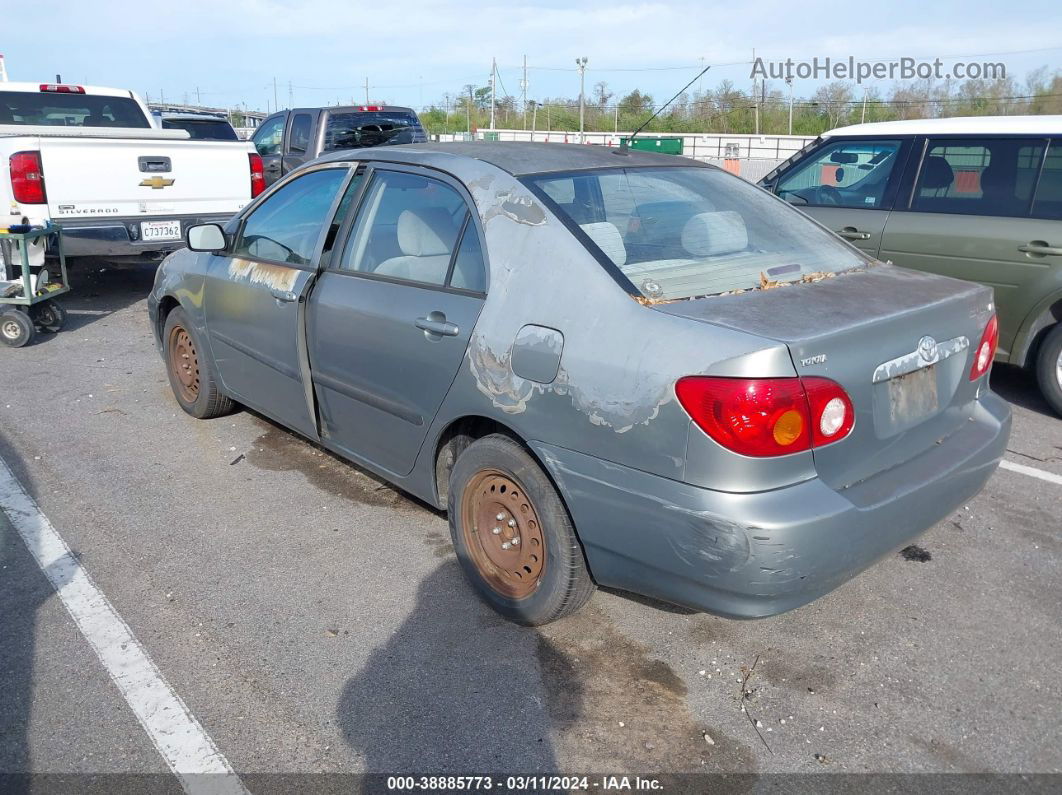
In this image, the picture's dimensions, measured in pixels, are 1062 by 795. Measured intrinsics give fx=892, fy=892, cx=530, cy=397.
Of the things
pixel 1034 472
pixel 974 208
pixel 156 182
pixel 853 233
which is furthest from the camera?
pixel 156 182

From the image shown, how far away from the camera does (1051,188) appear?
17.5ft

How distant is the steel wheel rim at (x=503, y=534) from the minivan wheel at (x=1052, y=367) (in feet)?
13.0

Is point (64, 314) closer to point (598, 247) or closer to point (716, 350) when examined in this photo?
point (598, 247)

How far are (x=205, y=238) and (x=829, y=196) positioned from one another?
166 inches

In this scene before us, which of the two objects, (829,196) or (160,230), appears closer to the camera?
(829,196)

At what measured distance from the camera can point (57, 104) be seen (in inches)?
398

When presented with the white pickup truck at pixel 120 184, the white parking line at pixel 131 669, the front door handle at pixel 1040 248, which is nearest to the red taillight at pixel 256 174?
the white pickup truck at pixel 120 184

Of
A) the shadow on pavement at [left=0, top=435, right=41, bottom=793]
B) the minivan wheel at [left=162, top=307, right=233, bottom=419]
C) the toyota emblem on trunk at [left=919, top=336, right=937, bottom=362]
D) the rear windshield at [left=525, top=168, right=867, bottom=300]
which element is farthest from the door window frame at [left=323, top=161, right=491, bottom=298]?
the shadow on pavement at [left=0, top=435, right=41, bottom=793]

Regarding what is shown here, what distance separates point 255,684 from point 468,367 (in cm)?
127

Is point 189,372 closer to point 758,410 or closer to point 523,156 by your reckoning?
point 523,156

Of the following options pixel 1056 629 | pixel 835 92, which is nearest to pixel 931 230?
pixel 1056 629

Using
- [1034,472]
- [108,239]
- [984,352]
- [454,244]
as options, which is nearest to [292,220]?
[454,244]

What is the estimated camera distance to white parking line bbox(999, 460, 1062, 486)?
4.55m

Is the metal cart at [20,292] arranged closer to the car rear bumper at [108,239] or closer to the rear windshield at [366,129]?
the car rear bumper at [108,239]
